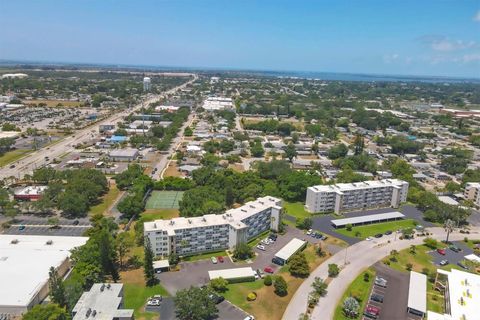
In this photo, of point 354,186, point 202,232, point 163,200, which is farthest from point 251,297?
point 354,186

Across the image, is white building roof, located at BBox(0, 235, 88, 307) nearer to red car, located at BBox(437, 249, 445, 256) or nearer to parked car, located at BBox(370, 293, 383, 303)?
parked car, located at BBox(370, 293, 383, 303)

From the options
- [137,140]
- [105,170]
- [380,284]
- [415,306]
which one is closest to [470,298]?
[415,306]

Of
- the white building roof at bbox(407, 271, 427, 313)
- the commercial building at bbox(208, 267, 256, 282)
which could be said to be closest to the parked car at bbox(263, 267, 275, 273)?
the commercial building at bbox(208, 267, 256, 282)

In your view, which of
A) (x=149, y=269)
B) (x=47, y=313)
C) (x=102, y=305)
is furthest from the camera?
(x=149, y=269)

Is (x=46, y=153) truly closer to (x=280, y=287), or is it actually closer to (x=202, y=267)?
(x=202, y=267)

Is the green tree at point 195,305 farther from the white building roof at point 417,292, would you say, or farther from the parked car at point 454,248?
the parked car at point 454,248

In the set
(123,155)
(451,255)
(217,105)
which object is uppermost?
(217,105)

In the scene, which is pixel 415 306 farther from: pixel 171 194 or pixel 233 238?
pixel 171 194
